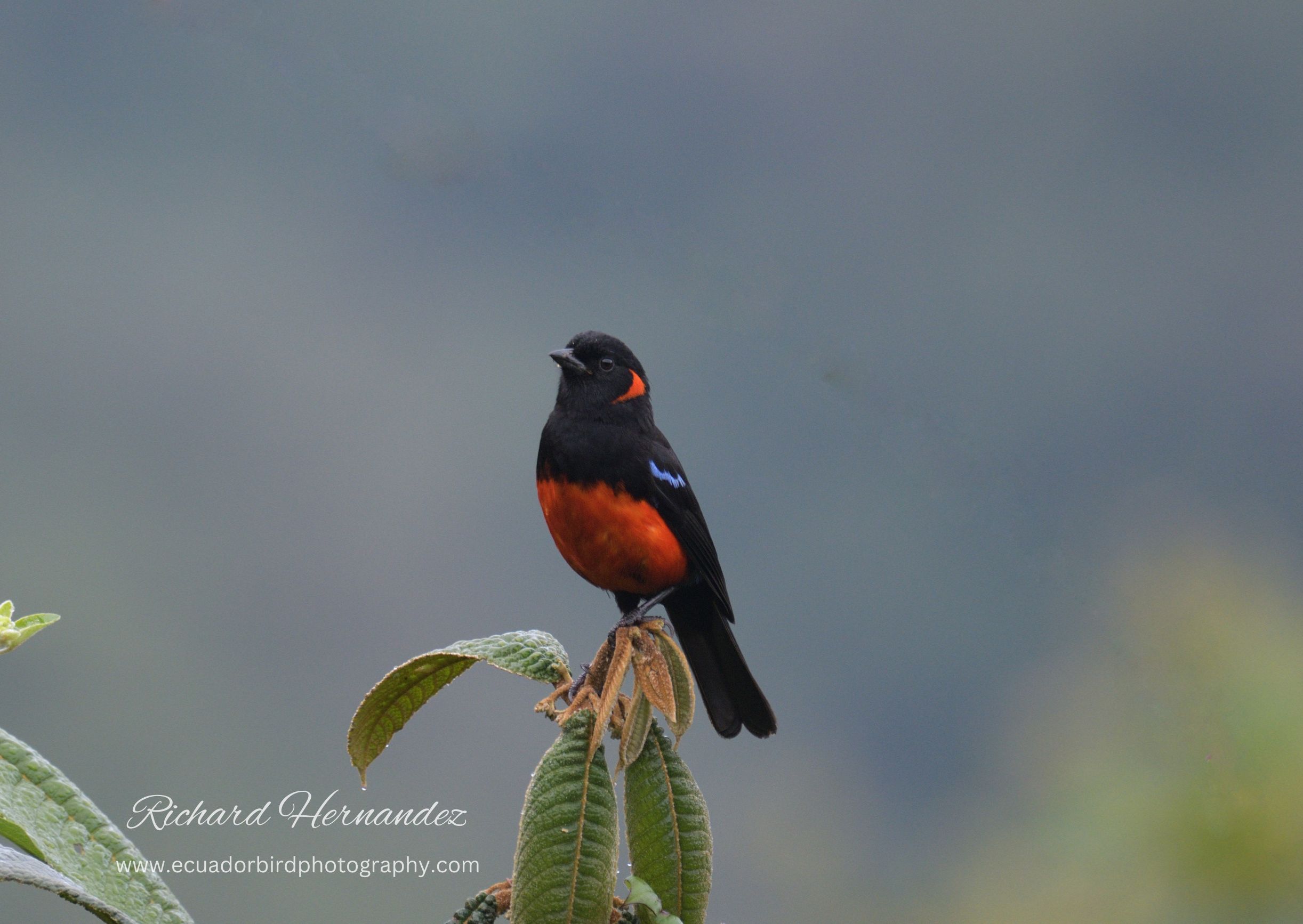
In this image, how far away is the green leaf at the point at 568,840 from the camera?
147cm

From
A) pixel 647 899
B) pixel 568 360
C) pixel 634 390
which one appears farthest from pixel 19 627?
pixel 634 390

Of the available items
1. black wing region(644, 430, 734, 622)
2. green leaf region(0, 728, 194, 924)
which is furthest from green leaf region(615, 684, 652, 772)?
black wing region(644, 430, 734, 622)

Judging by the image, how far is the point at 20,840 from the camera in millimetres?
1392

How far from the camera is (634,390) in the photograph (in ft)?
9.77

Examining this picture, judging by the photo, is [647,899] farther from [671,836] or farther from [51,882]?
[51,882]

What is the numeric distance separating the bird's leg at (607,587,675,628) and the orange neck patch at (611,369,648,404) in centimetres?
47

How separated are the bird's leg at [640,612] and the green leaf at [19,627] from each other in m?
0.74

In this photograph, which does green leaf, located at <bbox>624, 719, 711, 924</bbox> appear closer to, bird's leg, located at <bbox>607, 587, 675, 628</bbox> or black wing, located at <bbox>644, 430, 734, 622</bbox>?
bird's leg, located at <bbox>607, 587, 675, 628</bbox>

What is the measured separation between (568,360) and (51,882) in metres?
1.78

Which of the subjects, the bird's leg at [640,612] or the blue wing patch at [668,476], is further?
the blue wing patch at [668,476]

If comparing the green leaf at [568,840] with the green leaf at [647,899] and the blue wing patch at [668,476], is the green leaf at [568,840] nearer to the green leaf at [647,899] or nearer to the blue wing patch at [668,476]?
the green leaf at [647,899]

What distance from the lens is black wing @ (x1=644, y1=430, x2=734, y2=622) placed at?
2.85 meters

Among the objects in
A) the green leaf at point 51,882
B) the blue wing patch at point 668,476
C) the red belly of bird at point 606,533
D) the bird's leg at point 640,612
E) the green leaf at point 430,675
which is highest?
the blue wing patch at point 668,476

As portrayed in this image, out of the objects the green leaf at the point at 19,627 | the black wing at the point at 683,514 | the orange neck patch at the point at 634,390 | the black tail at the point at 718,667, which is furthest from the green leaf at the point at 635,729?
the orange neck patch at the point at 634,390
